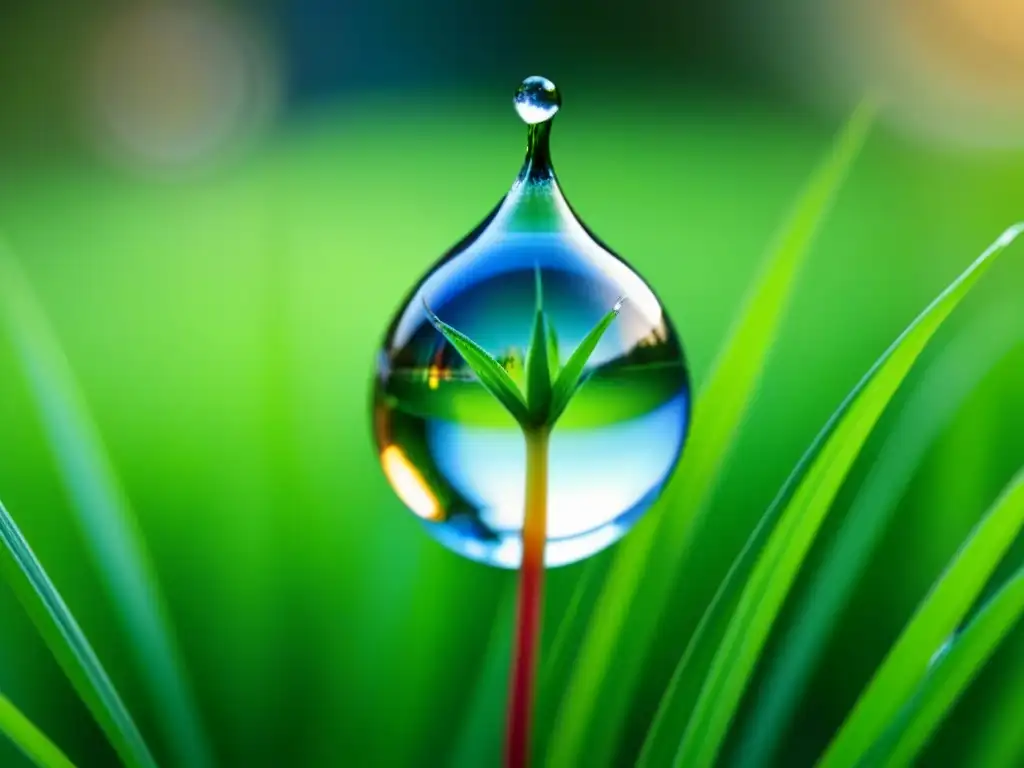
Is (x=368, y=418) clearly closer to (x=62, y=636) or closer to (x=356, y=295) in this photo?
(x=356, y=295)

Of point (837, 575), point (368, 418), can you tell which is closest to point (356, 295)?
point (368, 418)

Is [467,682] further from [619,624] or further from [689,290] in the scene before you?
[689,290]

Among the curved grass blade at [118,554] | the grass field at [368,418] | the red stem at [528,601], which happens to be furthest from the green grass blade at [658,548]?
the curved grass blade at [118,554]

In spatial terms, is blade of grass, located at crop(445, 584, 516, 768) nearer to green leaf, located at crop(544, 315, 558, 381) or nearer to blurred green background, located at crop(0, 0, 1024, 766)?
blurred green background, located at crop(0, 0, 1024, 766)

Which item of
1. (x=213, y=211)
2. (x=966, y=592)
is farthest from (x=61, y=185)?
(x=966, y=592)

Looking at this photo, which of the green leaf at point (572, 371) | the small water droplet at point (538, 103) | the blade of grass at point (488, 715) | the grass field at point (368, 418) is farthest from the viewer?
the grass field at point (368, 418)

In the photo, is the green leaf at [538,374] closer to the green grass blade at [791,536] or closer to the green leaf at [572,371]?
the green leaf at [572,371]
